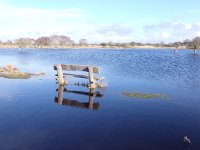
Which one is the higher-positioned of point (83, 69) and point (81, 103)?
point (83, 69)

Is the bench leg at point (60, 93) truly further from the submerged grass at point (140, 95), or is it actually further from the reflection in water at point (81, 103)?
the submerged grass at point (140, 95)

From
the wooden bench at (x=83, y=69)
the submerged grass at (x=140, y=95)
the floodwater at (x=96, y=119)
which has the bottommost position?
the floodwater at (x=96, y=119)

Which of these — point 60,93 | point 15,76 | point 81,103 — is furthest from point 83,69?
point 15,76

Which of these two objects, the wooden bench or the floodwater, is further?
the wooden bench

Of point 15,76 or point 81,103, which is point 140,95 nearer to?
point 81,103

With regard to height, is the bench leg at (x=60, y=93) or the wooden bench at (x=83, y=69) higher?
the wooden bench at (x=83, y=69)

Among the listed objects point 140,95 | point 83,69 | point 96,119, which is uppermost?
point 83,69

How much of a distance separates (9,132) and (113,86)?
1562cm

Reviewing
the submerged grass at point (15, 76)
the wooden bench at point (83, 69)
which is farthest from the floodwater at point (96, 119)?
the submerged grass at point (15, 76)

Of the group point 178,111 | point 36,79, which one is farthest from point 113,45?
point 178,111

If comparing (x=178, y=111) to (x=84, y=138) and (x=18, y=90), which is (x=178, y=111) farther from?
(x=18, y=90)

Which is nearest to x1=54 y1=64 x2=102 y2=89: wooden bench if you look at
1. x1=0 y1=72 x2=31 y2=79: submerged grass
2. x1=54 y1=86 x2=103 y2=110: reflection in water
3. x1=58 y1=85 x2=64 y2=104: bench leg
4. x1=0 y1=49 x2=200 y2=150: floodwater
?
x1=0 y1=49 x2=200 y2=150: floodwater

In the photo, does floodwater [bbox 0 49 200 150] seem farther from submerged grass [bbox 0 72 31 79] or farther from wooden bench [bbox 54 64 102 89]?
submerged grass [bbox 0 72 31 79]

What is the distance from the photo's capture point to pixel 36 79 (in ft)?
107
